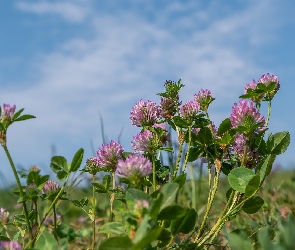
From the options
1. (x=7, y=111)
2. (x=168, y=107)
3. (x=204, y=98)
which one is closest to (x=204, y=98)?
(x=204, y=98)

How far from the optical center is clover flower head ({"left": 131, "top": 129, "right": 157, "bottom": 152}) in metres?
1.50

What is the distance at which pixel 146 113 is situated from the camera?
1645mm

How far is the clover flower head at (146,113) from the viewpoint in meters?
1.64

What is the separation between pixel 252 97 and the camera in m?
1.69

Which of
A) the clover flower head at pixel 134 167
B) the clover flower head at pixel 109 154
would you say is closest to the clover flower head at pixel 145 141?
the clover flower head at pixel 109 154

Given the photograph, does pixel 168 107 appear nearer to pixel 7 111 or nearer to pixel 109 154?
pixel 109 154

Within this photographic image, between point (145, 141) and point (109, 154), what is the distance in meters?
0.12

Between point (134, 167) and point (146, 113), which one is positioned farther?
point (146, 113)

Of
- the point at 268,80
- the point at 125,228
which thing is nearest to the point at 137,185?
the point at 125,228

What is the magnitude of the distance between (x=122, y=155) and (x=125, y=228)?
1.52 ft

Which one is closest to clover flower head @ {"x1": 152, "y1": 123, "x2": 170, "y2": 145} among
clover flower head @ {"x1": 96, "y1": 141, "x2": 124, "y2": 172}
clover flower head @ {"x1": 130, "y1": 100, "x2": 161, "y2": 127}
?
clover flower head @ {"x1": 130, "y1": 100, "x2": 161, "y2": 127}

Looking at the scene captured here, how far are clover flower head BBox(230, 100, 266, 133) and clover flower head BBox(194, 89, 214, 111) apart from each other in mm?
118

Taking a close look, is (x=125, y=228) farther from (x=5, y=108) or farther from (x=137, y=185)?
(x=5, y=108)

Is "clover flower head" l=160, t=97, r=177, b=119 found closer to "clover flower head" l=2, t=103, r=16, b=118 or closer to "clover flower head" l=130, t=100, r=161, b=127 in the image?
"clover flower head" l=130, t=100, r=161, b=127
